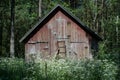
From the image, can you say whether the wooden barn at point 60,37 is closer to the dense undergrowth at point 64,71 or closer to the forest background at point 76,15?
the dense undergrowth at point 64,71

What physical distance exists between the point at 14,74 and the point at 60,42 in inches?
687

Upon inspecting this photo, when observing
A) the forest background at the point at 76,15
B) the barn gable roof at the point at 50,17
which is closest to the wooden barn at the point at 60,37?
the barn gable roof at the point at 50,17

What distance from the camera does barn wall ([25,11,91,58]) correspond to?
1182 inches

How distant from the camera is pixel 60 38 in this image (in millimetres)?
30422

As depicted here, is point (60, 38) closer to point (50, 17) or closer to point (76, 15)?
point (50, 17)

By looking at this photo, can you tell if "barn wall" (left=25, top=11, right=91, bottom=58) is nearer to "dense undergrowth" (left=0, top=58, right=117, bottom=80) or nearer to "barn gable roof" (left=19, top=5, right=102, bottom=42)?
"barn gable roof" (left=19, top=5, right=102, bottom=42)

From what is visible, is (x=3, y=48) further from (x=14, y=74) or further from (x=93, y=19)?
(x=14, y=74)

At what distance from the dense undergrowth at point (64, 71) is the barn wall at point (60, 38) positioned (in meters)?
16.4

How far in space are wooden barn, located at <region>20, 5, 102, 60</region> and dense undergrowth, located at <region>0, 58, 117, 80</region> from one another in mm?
16401

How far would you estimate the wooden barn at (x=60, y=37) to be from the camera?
30.0 m

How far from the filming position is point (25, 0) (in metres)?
50.2

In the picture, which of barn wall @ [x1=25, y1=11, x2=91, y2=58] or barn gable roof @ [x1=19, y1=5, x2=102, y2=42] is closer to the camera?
barn gable roof @ [x1=19, y1=5, x2=102, y2=42]

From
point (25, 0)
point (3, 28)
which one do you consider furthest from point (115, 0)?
point (3, 28)

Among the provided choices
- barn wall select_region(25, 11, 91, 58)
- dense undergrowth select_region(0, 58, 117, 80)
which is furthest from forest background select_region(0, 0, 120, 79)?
dense undergrowth select_region(0, 58, 117, 80)
